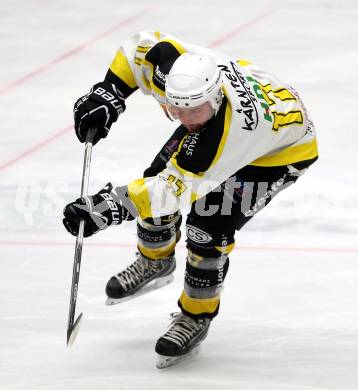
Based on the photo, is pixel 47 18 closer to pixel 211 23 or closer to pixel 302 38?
pixel 211 23

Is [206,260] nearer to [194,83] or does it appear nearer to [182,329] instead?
[182,329]

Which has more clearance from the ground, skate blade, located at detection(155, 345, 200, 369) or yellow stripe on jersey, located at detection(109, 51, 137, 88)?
yellow stripe on jersey, located at detection(109, 51, 137, 88)

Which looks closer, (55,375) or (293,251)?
(55,375)

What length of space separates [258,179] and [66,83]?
3.75 m

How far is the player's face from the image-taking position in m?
3.94

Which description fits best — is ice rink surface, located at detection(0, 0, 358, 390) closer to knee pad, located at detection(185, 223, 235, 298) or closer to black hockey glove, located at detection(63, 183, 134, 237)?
knee pad, located at detection(185, 223, 235, 298)

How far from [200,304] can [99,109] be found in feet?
3.08

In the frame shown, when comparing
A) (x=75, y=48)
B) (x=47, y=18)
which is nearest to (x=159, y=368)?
(x=75, y=48)

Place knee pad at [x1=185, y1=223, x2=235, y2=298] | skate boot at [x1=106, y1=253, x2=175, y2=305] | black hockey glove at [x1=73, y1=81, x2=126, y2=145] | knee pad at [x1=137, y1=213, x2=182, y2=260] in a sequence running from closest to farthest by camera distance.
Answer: knee pad at [x1=185, y1=223, x2=235, y2=298]
black hockey glove at [x1=73, y1=81, x2=126, y2=145]
knee pad at [x1=137, y1=213, x2=182, y2=260]
skate boot at [x1=106, y1=253, x2=175, y2=305]

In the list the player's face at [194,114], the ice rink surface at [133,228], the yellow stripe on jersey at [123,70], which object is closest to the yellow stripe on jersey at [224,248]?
the ice rink surface at [133,228]

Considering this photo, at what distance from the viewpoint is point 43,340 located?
15.5ft

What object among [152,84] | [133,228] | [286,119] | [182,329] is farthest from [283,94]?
[133,228]

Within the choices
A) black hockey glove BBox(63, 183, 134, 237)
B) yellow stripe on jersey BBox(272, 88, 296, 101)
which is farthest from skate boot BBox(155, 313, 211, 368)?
yellow stripe on jersey BBox(272, 88, 296, 101)

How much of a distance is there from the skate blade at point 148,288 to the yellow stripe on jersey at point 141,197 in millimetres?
1008
